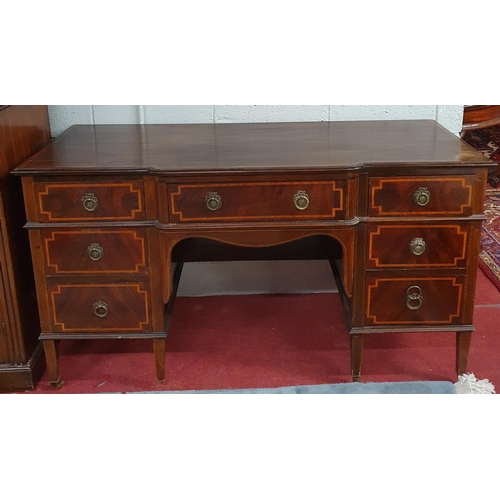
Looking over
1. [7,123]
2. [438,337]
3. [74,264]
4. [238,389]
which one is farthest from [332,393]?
[7,123]

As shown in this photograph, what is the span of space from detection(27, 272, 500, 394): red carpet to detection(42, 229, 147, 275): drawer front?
44 cm

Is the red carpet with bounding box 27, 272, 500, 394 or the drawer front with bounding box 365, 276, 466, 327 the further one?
the red carpet with bounding box 27, 272, 500, 394

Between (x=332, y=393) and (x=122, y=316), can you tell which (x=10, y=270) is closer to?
(x=122, y=316)

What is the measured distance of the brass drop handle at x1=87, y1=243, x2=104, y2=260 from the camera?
1920 mm

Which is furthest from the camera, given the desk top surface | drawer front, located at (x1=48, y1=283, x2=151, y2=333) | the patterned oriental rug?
the patterned oriental rug

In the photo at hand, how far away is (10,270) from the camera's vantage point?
1974 mm

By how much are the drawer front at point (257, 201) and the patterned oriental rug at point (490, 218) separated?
52.0 inches

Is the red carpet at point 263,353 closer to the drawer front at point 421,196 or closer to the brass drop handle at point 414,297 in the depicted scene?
the brass drop handle at point 414,297

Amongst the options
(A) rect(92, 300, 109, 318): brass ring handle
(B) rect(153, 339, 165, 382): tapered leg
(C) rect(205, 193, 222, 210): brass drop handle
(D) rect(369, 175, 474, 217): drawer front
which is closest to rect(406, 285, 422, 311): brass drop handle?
(D) rect(369, 175, 474, 217): drawer front

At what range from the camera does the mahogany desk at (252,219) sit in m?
1.85

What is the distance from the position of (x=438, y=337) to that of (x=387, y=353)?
25 centimetres

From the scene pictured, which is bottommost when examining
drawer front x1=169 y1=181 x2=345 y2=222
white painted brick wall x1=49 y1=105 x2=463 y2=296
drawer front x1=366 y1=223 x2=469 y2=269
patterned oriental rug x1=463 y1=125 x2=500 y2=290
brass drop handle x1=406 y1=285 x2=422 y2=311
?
patterned oriental rug x1=463 y1=125 x2=500 y2=290

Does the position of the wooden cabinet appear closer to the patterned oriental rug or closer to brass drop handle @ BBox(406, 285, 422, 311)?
brass drop handle @ BBox(406, 285, 422, 311)

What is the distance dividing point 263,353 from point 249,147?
0.76 m
